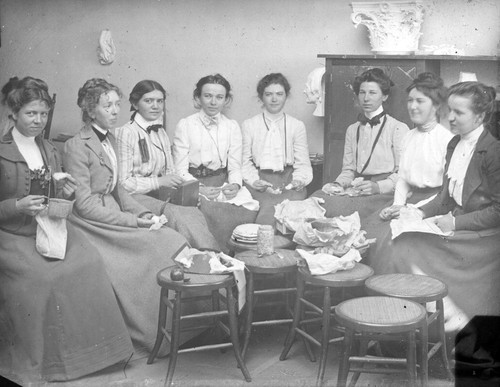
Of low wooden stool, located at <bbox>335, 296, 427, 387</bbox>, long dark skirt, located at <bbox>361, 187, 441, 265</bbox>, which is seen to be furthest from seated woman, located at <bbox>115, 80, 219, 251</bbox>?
low wooden stool, located at <bbox>335, 296, 427, 387</bbox>

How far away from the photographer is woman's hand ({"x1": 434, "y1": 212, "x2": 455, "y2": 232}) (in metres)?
4.83

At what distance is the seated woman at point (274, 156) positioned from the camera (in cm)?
537

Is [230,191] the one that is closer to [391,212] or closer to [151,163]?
[151,163]

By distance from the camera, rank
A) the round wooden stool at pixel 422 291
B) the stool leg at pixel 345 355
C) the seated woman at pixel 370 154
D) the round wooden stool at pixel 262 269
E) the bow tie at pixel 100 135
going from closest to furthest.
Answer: the stool leg at pixel 345 355 → the round wooden stool at pixel 422 291 → the round wooden stool at pixel 262 269 → the bow tie at pixel 100 135 → the seated woman at pixel 370 154

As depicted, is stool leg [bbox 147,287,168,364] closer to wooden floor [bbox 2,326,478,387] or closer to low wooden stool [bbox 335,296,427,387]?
wooden floor [bbox 2,326,478,387]

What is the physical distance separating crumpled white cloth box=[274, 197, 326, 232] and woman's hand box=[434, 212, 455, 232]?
81 cm

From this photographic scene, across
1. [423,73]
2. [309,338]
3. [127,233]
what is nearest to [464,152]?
[423,73]

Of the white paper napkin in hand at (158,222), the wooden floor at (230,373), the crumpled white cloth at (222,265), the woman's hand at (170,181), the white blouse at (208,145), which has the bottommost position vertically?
the wooden floor at (230,373)

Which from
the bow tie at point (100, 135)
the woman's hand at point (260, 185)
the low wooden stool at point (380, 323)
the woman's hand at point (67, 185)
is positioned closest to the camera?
the low wooden stool at point (380, 323)

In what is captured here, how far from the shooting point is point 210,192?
547 centimetres

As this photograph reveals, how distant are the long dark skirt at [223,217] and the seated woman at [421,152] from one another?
35.3 inches

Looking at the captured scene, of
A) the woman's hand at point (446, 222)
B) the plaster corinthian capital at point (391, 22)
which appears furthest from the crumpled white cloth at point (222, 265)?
the plaster corinthian capital at point (391, 22)

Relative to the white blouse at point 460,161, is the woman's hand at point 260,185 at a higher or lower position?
lower

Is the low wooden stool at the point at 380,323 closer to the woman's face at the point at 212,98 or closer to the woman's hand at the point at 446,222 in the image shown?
the woman's hand at the point at 446,222
